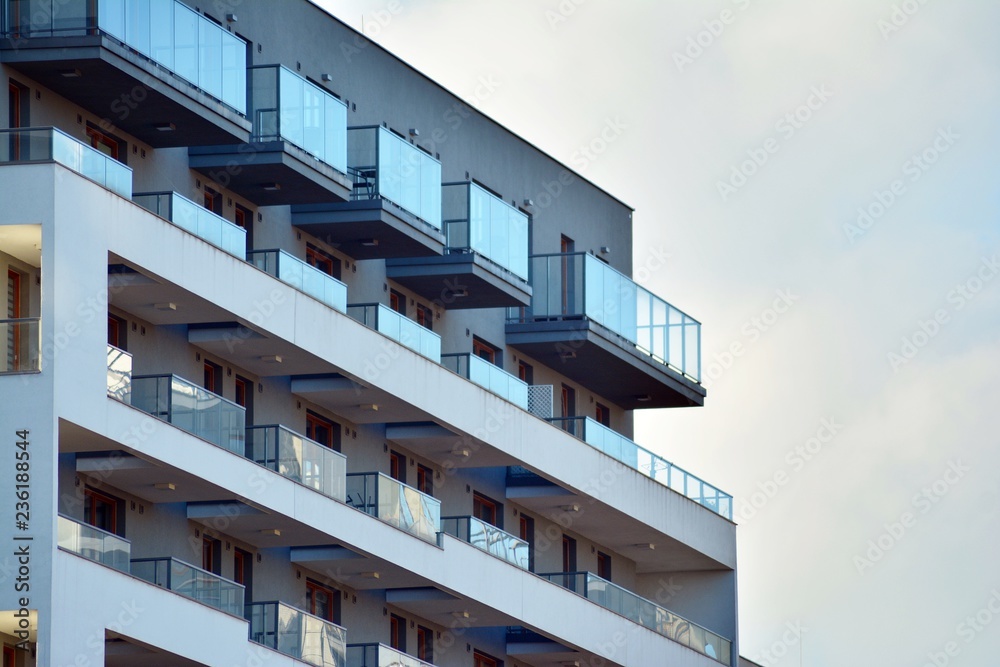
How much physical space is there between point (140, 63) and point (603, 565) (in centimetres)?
2145

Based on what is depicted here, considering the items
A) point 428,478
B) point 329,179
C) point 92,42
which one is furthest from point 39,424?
point 428,478

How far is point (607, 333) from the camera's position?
5450 centimetres

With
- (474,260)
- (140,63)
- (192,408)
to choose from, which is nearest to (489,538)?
(474,260)

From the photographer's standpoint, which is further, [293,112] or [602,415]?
[602,415]

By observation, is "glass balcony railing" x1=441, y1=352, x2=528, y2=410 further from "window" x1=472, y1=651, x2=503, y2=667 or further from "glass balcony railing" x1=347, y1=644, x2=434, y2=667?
"glass balcony railing" x1=347, y1=644, x2=434, y2=667

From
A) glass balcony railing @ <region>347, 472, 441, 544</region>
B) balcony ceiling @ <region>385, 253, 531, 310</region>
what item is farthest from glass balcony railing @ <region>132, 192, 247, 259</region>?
balcony ceiling @ <region>385, 253, 531, 310</region>

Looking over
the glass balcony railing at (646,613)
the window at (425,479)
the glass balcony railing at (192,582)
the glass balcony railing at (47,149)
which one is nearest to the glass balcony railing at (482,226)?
the window at (425,479)

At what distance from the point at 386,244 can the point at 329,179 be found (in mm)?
3246

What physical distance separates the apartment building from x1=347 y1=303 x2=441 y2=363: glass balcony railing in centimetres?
7

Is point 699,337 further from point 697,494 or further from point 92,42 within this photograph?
point 92,42

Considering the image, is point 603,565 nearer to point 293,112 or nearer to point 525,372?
point 525,372

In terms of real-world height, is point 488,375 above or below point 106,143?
below

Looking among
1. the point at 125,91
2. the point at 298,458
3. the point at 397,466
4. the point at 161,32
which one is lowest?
the point at 298,458

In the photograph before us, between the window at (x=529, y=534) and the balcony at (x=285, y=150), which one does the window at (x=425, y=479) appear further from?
the balcony at (x=285, y=150)
